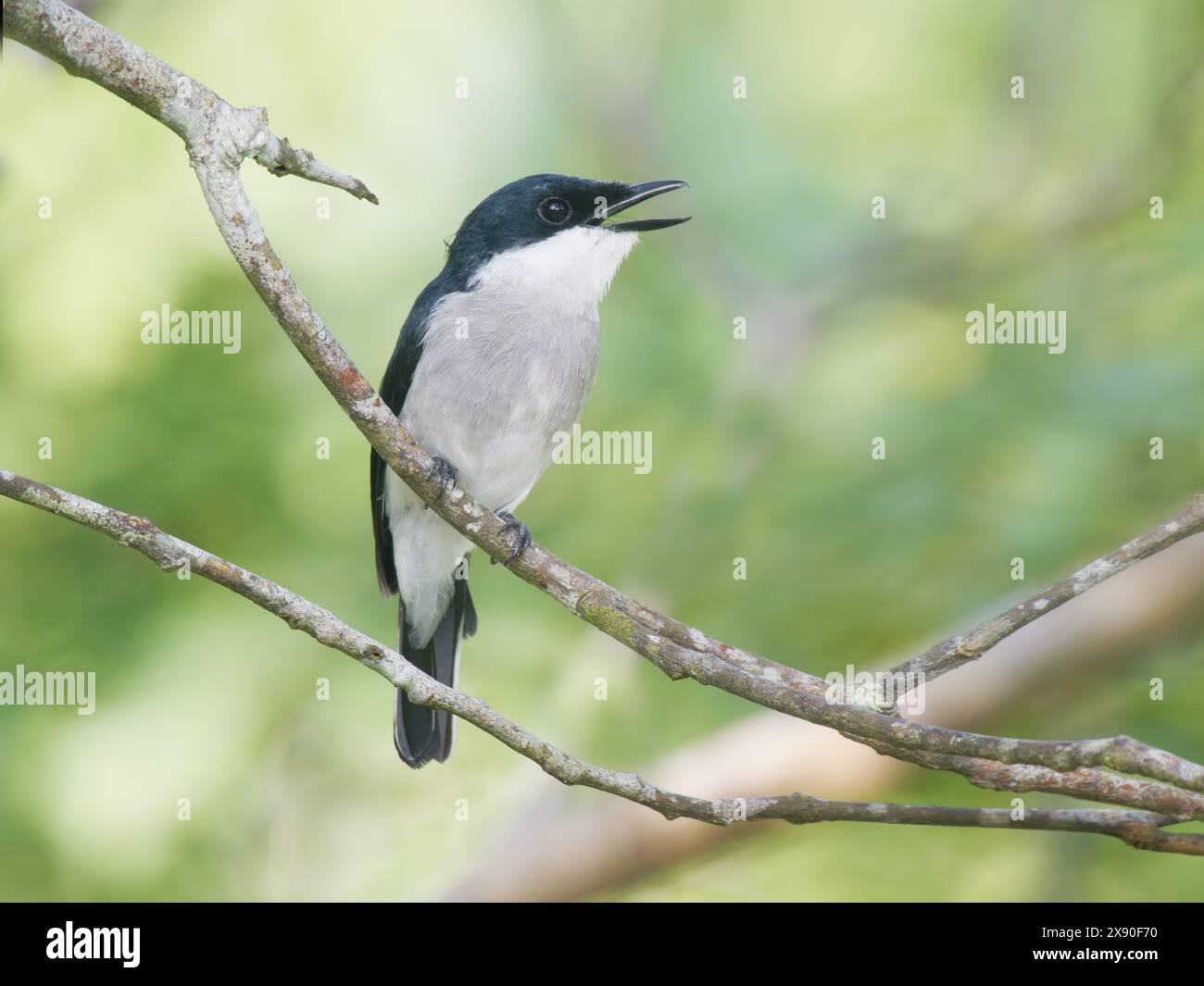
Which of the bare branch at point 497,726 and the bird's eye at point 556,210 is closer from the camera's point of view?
the bare branch at point 497,726

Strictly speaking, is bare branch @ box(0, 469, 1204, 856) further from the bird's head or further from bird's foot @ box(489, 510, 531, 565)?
the bird's head

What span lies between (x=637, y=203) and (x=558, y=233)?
316 millimetres

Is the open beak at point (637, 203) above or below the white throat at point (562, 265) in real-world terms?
above

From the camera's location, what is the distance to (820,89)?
6.54 meters

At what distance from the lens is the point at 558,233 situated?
458 centimetres

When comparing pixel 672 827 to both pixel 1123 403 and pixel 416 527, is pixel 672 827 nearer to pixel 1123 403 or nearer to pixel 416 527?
pixel 416 527

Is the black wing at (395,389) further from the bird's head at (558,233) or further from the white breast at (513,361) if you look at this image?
the bird's head at (558,233)

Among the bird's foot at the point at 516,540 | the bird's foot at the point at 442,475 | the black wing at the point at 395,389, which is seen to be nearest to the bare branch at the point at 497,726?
the bird's foot at the point at 442,475

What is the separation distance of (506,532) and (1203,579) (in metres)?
3.20

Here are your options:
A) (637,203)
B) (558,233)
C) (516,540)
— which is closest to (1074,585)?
(516,540)

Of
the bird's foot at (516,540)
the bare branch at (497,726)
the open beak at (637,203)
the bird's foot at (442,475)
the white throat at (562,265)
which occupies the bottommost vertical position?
the bare branch at (497,726)

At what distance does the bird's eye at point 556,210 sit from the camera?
4582 mm

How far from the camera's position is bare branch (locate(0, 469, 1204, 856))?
2656mm
